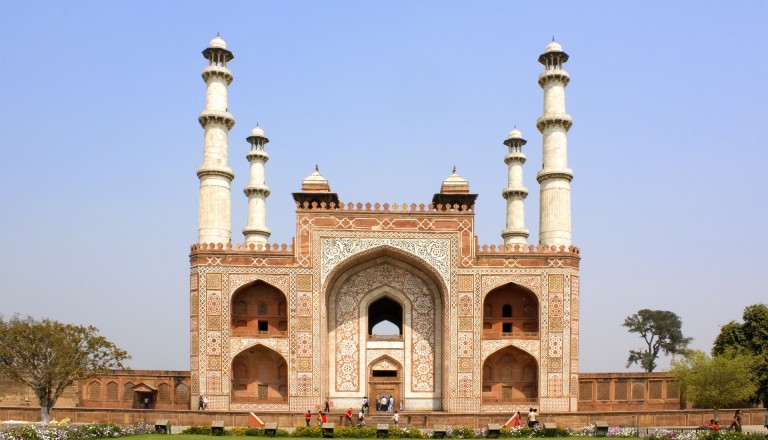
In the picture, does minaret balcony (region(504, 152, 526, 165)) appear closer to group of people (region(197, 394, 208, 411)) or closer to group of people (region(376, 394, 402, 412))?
group of people (region(376, 394, 402, 412))

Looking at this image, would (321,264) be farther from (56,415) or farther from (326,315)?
(56,415)

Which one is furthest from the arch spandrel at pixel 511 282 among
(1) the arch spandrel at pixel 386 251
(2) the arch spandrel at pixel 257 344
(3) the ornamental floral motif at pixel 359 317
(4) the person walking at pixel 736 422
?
(4) the person walking at pixel 736 422

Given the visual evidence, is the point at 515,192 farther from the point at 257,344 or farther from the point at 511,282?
the point at 257,344

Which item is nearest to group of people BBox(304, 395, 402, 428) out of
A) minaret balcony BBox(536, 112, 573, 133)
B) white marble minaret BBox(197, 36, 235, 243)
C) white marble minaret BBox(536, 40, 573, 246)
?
white marble minaret BBox(197, 36, 235, 243)

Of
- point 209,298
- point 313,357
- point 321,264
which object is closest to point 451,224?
point 321,264

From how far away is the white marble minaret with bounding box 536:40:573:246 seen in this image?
1177 inches

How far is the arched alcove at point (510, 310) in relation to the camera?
2897cm

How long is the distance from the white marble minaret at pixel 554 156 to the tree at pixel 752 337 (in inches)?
278

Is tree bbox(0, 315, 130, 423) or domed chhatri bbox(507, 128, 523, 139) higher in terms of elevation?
domed chhatri bbox(507, 128, 523, 139)

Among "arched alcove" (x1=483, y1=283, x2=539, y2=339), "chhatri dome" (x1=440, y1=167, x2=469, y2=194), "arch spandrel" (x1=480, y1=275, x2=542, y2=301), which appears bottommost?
"arched alcove" (x1=483, y1=283, x2=539, y2=339)

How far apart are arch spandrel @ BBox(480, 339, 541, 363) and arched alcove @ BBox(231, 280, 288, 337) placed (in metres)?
6.64

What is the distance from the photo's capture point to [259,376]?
28594 millimetres

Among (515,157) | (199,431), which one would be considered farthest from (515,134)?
(199,431)

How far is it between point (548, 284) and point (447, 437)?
7805mm
